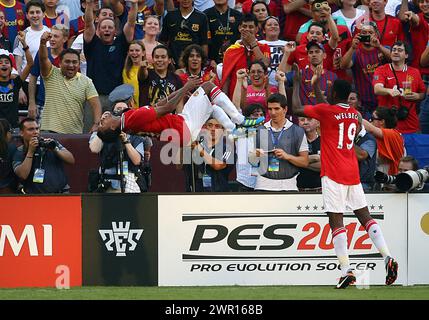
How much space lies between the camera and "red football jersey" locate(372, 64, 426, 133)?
1792 centimetres

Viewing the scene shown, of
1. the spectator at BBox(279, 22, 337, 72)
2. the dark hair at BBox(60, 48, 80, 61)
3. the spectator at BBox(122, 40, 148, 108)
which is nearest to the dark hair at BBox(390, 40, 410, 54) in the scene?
the spectator at BBox(279, 22, 337, 72)

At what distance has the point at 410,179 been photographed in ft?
47.8

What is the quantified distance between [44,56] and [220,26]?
349 centimetres

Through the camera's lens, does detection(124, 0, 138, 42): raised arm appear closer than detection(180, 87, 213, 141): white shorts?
No

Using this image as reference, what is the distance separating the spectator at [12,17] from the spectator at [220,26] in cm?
330

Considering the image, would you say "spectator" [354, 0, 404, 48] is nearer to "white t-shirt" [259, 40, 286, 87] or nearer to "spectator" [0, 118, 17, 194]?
"white t-shirt" [259, 40, 286, 87]

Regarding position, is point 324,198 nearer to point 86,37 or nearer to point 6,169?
point 6,169

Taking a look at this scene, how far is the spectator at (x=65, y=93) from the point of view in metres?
17.4

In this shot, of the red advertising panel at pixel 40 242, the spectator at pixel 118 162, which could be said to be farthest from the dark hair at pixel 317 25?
the red advertising panel at pixel 40 242

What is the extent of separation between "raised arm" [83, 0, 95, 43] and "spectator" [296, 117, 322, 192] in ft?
13.6

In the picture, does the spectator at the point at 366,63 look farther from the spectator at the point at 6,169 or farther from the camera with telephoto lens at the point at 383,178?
the spectator at the point at 6,169

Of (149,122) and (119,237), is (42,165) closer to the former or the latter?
(119,237)
